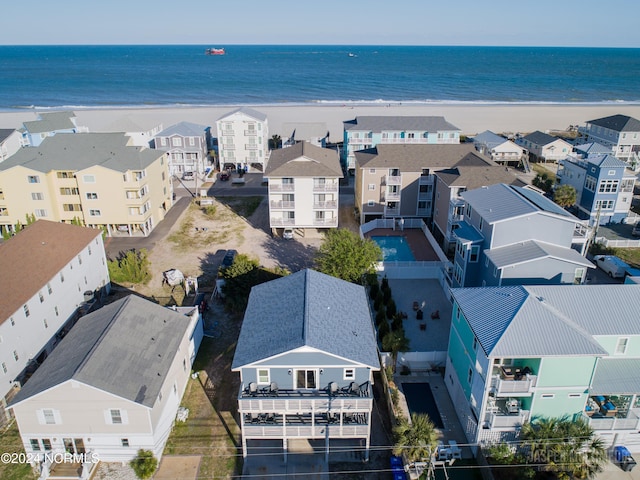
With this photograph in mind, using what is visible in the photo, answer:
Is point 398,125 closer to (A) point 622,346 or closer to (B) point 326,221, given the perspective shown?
(B) point 326,221

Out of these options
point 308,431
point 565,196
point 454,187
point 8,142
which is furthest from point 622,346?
point 8,142

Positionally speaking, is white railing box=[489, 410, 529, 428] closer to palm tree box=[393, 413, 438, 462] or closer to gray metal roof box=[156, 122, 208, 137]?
palm tree box=[393, 413, 438, 462]

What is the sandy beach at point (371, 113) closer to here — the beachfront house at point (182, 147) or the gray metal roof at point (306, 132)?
the gray metal roof at point (306, 132)

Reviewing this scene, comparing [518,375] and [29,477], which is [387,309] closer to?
[518,375]

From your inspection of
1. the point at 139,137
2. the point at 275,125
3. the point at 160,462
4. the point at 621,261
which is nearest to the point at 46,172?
the point at 139,137

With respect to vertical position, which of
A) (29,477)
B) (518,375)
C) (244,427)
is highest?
(518,375)
